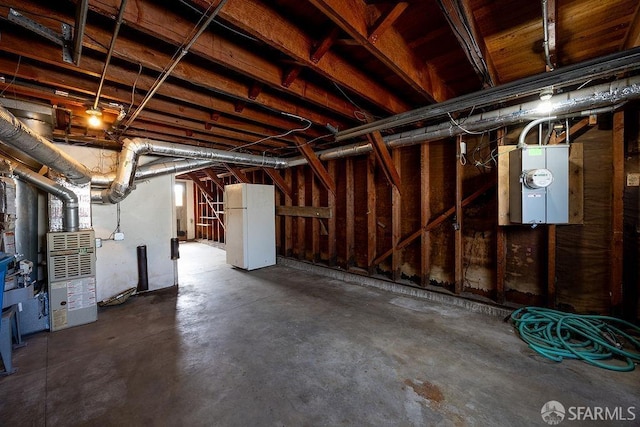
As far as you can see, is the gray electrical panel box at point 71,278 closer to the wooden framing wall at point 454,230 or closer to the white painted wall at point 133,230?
the white painted wall at point 133,230

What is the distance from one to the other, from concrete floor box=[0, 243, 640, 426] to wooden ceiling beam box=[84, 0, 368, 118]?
7.21 feet

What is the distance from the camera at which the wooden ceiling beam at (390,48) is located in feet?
4.33

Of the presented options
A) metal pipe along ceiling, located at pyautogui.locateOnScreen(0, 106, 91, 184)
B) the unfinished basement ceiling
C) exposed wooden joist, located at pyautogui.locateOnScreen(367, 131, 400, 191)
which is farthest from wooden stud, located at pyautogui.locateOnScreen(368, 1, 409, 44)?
metal pipe along ceiling, located at pyautogui.locateOnScreen(0, 106, 91, 184)

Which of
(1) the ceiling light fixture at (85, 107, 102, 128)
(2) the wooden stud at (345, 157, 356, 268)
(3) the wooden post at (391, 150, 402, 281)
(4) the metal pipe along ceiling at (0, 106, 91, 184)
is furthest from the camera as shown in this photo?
(2) the wooden stud at (345, 157, 356, 268)

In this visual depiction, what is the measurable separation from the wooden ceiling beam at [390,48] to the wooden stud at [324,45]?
0.18 metres

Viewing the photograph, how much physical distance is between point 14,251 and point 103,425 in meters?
2.07

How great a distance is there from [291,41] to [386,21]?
594 mm

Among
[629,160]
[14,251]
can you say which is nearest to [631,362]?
[629,160]

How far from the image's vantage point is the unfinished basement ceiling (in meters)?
1.40

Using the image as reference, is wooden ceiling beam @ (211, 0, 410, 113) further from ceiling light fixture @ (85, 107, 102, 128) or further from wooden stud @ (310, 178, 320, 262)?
wooden stud @ (310, 178, 320, 262)

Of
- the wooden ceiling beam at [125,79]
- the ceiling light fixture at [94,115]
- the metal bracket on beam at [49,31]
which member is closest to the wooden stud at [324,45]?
the wooden ceiling beam at [125,79]

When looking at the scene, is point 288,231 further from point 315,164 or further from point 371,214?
point 371,214

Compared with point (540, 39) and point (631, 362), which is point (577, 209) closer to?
point (631, 362)

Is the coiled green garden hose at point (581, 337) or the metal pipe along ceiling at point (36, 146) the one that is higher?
→ the metal pipe along ceiling at point (36, 146)
